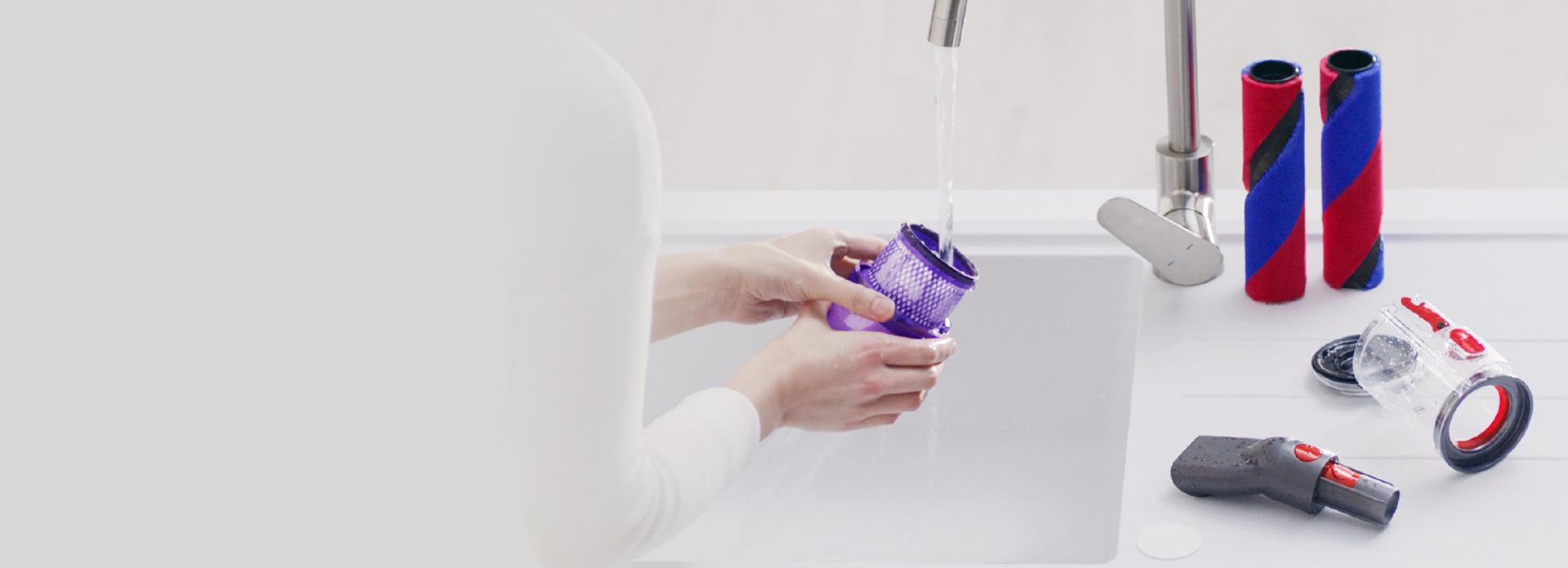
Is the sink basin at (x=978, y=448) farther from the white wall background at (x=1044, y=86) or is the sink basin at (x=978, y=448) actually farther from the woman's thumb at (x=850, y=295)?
the white wall background at (x=1044, y=86)

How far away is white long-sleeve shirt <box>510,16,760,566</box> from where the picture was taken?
0.53 metres

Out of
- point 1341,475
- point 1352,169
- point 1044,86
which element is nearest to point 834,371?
point 1341,475

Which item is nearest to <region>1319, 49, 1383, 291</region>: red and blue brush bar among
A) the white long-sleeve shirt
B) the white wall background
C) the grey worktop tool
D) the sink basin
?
the sink basin

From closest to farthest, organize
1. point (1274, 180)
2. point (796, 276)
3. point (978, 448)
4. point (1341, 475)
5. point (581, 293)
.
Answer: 1. point (581, 293)
2. point (1341, 475)
3. point (796, 276)
4. point (1274, 180)
5. point (978, 448)

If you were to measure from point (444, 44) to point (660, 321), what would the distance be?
1.88 ft

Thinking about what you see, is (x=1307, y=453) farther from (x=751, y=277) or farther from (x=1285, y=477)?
(x=751, y=277)

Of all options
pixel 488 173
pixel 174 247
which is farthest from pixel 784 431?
pixel 174 247

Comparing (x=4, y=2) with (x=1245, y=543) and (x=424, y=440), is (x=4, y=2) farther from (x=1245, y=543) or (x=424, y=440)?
(x=1245, y=543)

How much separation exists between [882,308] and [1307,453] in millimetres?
239

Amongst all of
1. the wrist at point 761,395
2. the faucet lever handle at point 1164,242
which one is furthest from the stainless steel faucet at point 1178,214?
the wrist at point 761,395

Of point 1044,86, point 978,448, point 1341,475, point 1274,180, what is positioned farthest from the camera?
point 1044,86

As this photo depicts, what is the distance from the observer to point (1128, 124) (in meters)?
2.04

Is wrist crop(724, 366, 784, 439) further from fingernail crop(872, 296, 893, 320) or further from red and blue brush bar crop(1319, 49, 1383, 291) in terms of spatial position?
red and blue brush bar crop(1319, 49, 1383, 291)

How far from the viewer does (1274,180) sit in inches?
41.3
